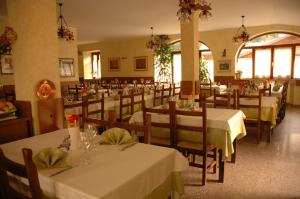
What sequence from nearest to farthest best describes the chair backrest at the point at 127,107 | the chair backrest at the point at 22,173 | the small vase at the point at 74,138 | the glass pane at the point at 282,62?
the chair backrest at the point at 22,173
the small vase at the point at 74,138
the chair backrest at the point at 127,107
the glass pane at the point at 282,62

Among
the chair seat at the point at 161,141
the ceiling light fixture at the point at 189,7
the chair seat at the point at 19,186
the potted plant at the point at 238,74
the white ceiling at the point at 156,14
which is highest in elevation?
the white ceiling at the point at 156,14

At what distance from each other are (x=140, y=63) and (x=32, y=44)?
8.91 m

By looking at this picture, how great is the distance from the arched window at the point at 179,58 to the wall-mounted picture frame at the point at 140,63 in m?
1.29

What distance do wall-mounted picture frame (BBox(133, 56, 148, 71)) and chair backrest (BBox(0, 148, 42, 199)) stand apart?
33.0 ft

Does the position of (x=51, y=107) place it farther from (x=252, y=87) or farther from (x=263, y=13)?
(x=263, y=13)

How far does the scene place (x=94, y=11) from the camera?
6453mm

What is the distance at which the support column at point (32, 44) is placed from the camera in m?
2.72

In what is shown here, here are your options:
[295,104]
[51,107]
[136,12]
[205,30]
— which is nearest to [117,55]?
[205,30]

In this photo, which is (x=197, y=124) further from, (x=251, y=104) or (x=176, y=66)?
(x=176, y=66)

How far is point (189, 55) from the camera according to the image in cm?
613

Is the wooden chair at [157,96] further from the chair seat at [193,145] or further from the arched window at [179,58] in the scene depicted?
the arched window at [179,58]

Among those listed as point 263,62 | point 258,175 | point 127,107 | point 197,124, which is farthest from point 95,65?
point 258,175

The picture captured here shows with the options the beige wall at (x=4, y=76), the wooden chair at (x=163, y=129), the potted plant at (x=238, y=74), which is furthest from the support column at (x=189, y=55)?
the beige wall at (x=4, y=76)

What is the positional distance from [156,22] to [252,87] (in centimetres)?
399
